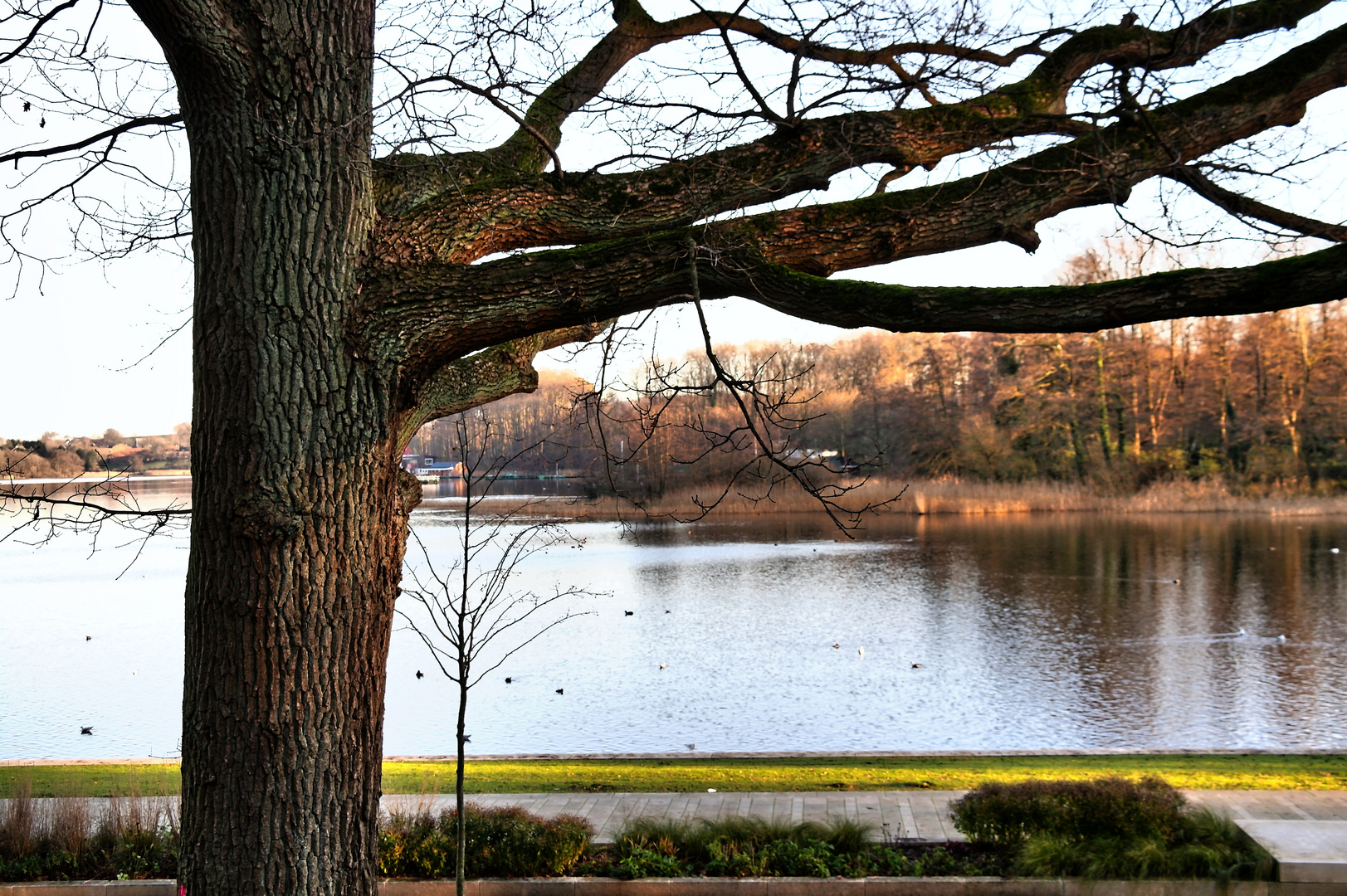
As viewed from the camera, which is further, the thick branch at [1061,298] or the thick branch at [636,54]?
the thick branch at [636,54]

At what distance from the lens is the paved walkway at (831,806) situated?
7.24 m

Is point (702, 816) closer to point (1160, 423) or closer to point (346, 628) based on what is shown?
point (346, 628)

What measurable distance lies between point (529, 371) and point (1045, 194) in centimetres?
261

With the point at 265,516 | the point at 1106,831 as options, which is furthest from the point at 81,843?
the point at 1106,831

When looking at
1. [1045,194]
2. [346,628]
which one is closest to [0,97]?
[346,628]

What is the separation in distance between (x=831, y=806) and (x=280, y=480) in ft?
19.1

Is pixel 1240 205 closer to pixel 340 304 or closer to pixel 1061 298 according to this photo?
pixel 1061 298

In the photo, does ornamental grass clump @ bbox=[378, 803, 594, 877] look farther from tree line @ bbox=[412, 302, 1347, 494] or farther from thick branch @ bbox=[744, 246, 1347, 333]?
tree line @ bbox=[412, 302, 1347, 494]

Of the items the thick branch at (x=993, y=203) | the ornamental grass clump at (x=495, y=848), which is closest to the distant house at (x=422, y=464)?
the thick branch at (x=993, y=203)

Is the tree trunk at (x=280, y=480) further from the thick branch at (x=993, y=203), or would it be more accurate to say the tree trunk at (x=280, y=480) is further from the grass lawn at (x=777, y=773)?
the grass lawn at (x=777, y=773)

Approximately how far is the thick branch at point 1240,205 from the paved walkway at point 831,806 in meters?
4.11

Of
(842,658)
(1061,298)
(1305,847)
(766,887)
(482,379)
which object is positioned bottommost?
(842,658)

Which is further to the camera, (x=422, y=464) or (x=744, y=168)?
(x=422, y=464)

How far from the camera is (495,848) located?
634 centimetres
